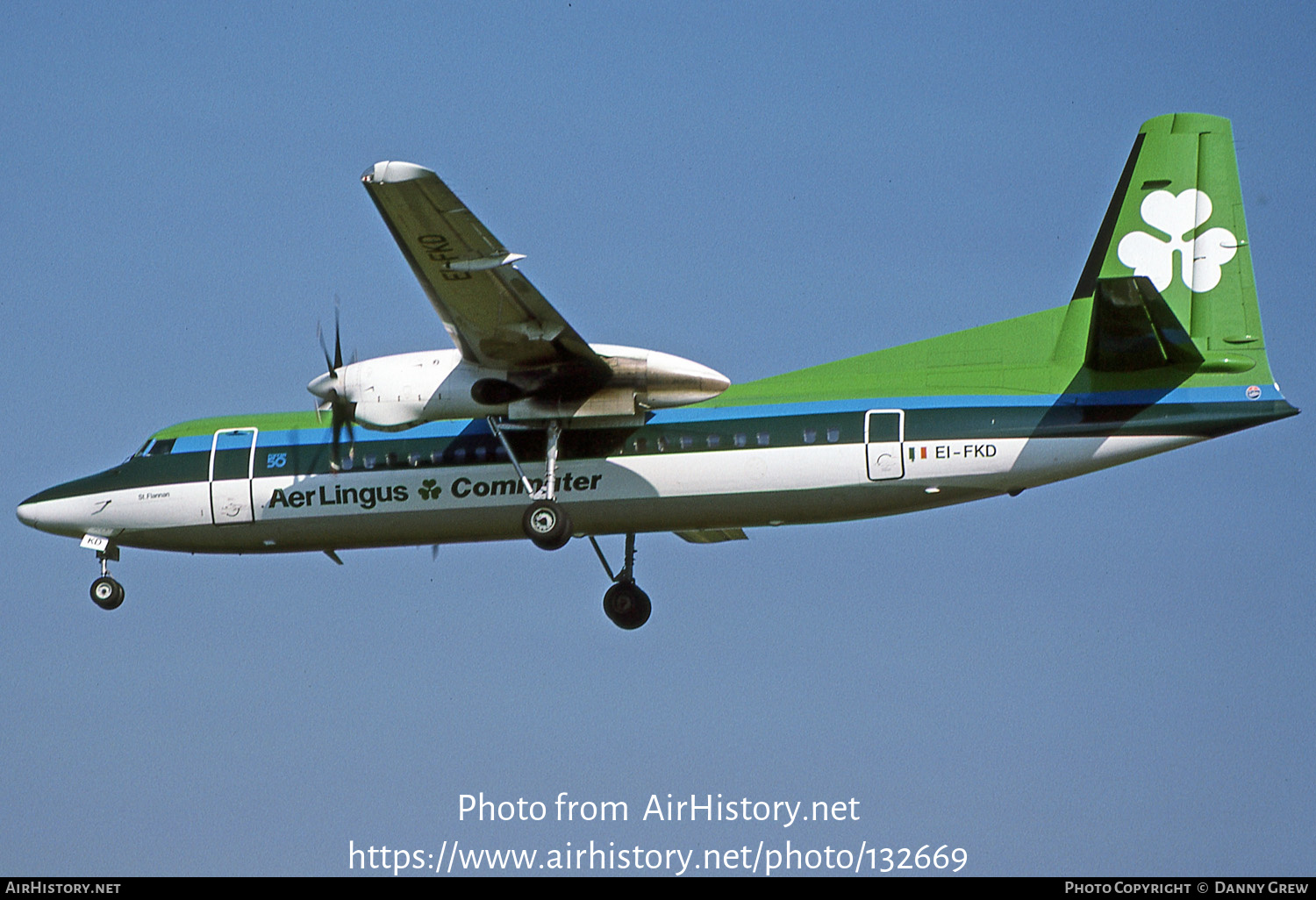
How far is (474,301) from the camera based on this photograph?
23344 millimetres

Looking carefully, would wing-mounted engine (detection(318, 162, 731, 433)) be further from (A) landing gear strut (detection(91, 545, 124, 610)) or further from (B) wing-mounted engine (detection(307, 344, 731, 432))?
(A) landing gear strut (detection(91, 545, 124, 610))

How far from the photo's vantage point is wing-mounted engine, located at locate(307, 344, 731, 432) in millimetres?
24078

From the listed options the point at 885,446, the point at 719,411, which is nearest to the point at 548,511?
the point at 719,411

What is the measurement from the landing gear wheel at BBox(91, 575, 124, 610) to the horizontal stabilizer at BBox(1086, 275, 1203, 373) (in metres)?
14.6

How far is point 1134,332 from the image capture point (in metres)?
22.2

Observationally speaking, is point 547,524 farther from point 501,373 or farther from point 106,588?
point 106,588

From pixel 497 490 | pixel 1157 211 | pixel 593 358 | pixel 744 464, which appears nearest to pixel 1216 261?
pixel 1157 211

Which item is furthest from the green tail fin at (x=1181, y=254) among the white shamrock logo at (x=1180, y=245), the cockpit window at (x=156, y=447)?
the cockpit window at (x=156, y=447)

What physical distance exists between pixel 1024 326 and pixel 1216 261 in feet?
8.50

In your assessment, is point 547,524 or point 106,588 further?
point 106,588

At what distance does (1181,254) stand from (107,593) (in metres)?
16.2

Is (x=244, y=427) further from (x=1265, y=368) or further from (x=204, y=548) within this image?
(x=1265, y=368)

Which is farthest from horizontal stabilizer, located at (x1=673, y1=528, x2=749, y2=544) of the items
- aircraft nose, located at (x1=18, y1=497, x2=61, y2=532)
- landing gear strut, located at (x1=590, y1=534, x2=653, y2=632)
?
aircraft nose, located at (x1=18, y1=497, x2=61, y2=532)

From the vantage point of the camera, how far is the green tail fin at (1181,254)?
22.4m
